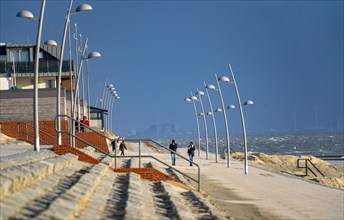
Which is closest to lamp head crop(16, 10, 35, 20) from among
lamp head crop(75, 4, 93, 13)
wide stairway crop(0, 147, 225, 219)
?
lamp head crop(75, 4, 93, 13)

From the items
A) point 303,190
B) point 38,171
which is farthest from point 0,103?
point 38,171

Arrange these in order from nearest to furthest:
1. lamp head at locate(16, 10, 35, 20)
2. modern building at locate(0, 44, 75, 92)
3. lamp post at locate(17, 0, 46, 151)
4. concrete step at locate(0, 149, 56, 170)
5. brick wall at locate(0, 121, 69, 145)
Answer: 1. concrete step at locate(0, 149, 56, 170)
2. lamp post at locate(17, 0, 46, 151)
3. lamp head at locate(16, 10, 35, 20)
4. brick wall at locate(0, 121, 69, 145)
5. modern building at locate(0, 44, 75, 92)

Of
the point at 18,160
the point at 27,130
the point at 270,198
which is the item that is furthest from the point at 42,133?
the point at 18,160

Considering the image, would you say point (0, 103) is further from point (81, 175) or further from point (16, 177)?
point (16, 177)

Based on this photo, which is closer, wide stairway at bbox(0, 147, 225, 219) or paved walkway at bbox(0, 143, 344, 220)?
wide stairway at bbox(0, 147, 225, 219)

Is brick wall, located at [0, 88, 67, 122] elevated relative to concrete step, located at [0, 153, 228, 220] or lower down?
elevated

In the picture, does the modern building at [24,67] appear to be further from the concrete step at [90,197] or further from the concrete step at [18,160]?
the concrete step at [18,160]

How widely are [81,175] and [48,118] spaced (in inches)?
887

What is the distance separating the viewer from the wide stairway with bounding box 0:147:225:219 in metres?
11.5

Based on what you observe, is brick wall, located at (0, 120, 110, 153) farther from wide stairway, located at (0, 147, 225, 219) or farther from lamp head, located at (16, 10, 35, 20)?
wide stairway, located at (0, 147, 225, 219)

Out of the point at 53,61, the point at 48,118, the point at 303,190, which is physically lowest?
the point at 303,190

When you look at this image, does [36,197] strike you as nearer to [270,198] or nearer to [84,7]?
[270,198]

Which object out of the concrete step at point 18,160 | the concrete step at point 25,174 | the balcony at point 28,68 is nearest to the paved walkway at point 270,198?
the concrete step at point 18,160

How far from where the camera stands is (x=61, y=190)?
13.8 meters
